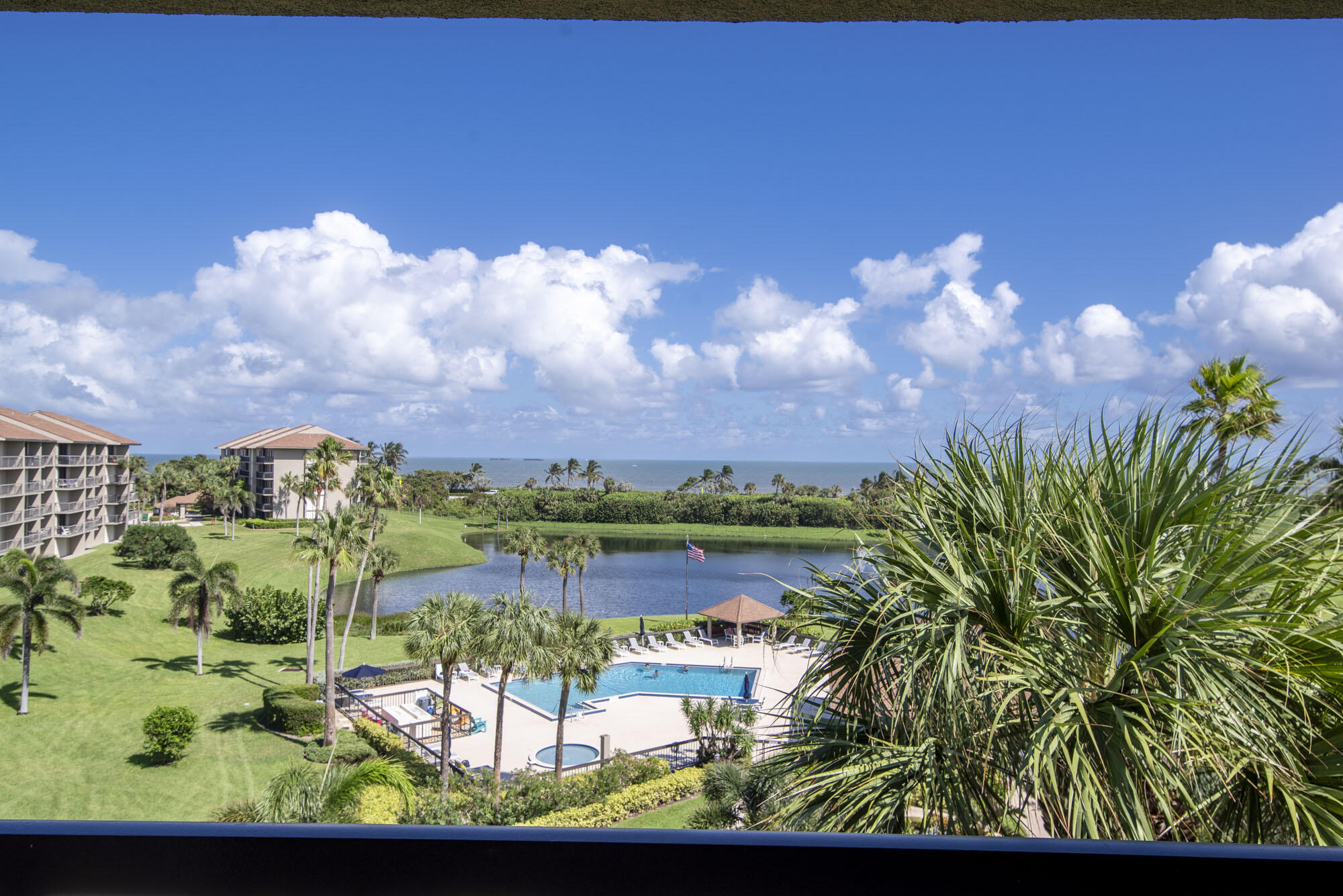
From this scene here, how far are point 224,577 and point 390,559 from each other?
7.85 metres

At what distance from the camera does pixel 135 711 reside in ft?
92.4

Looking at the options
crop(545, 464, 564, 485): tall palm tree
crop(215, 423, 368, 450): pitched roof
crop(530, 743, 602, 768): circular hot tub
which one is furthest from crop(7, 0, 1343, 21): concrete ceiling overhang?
crop(545, 464, 564, 485): tall palm tree

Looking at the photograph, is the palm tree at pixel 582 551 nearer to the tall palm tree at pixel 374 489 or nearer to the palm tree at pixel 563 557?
the palm tree at pixel 563 557

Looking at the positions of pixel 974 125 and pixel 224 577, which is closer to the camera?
pixel 974 125

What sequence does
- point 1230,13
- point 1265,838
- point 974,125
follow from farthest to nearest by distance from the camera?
point 974,125 < point 1265,838 < point 1230,13

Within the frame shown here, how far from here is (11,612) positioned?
24.8 metres

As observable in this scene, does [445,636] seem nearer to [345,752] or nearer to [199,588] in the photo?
[345,752]

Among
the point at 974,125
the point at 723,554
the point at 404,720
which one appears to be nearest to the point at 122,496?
the point at 404,720

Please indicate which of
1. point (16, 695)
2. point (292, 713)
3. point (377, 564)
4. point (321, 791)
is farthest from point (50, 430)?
point (321, 791)

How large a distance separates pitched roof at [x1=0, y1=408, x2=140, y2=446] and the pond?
16.8m

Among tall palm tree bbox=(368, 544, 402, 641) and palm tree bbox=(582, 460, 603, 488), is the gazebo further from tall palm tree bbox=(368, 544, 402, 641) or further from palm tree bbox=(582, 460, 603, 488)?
palm tree bbox=(582, 460, 603, 488)

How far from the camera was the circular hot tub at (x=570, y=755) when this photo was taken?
1900cm

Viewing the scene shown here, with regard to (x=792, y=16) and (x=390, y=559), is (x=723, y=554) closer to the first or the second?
(x=390, y=559)

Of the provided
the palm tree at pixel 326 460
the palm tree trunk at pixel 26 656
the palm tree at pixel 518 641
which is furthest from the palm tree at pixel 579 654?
the palm tree trunk at pixel 26 656
